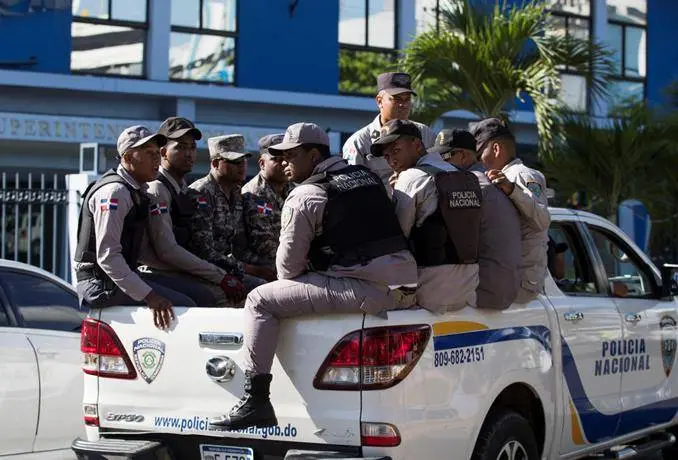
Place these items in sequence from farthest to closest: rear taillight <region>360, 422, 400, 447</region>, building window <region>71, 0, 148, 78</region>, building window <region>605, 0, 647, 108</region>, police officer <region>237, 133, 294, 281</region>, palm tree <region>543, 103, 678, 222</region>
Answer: building window <region>605, 0, 647, 108</region>, building window <region>71, 0, 148, 78</region>, palm tree <region>543, 103, 678, 222</region>, police officer <region>237, 133, 294, 281</region>, rear taillight <region>360, 422, 400, 447</region>

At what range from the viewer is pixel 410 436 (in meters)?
5.18

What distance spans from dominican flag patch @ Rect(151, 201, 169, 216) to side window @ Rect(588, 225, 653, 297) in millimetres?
2726

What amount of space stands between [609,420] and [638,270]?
48.4 inches

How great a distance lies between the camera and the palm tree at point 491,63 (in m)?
14.4

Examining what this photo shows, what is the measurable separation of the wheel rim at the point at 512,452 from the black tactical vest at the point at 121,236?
2096mm

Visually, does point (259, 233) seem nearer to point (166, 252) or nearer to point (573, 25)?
point (166, 252)

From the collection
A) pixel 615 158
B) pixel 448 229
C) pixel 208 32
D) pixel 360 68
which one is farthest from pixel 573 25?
pixel 448 229

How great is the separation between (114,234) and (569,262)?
112 inches

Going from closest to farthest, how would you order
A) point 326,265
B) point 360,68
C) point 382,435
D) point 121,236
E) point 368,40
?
1. point 382,435
2. point 326,265
3. point 121,236
4. point 360,68
5. point 368,40

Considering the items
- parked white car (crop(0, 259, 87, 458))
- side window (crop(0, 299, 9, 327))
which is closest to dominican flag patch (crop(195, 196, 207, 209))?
parked white car (crop(0, 259, 87, 458))

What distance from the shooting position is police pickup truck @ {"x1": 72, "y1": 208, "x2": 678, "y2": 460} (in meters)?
5.19

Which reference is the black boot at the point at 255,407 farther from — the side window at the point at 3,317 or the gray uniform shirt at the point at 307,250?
the side window at the point at 3,317

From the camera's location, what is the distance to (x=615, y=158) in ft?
52.9

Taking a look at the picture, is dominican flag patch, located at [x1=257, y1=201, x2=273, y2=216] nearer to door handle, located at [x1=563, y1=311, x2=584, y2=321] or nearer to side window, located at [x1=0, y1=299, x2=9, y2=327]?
side window, located at [x1=0, y1=299, x2=9, y2=327]
